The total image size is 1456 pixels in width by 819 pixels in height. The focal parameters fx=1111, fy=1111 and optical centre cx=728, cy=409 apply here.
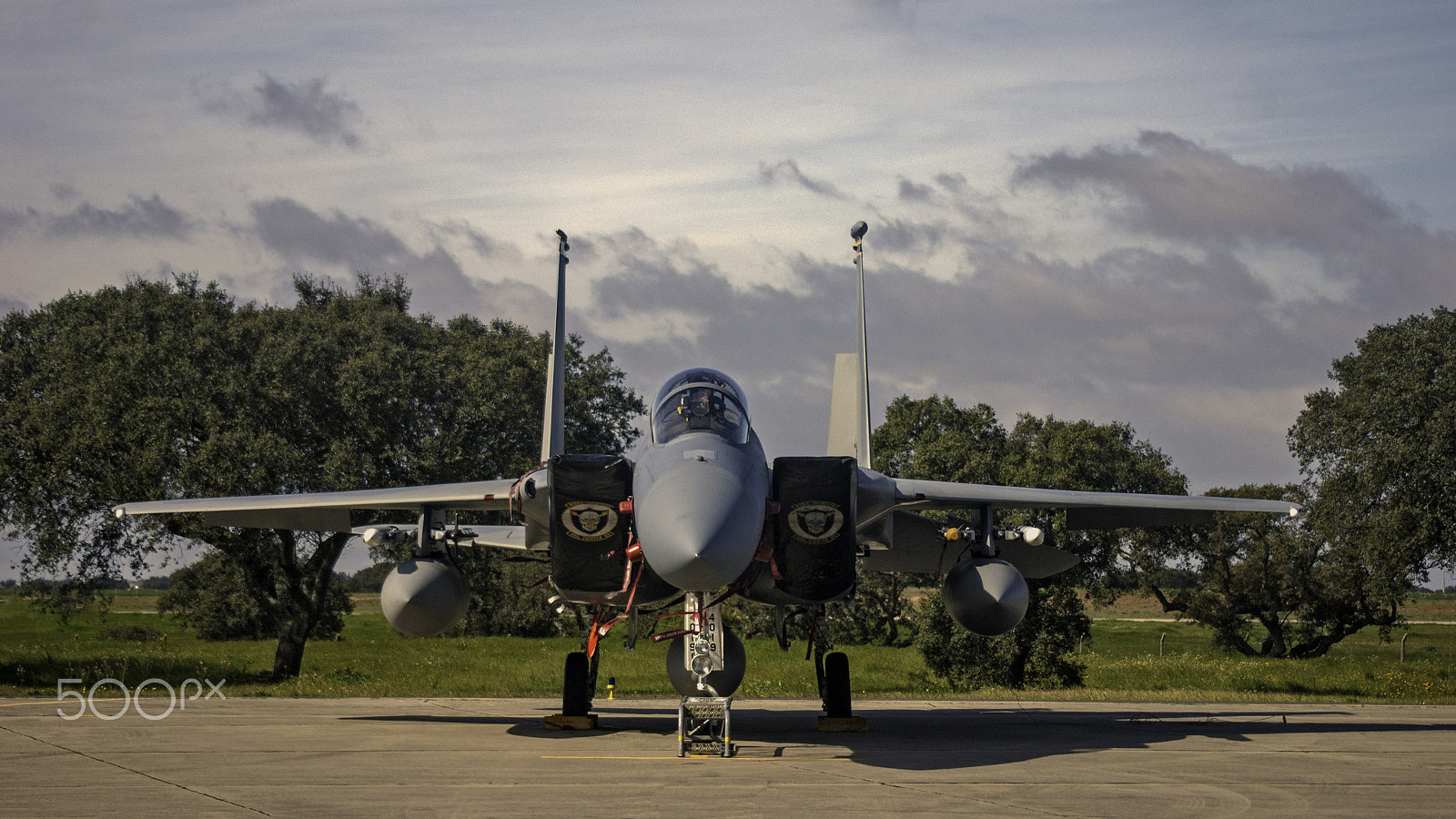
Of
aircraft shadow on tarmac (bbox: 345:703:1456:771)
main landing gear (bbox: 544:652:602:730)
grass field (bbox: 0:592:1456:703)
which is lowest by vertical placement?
grass field (bbox: 0:592:1456:703)

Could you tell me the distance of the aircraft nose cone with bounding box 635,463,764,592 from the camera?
845 cm

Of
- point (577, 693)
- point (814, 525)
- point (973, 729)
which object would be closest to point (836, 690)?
point (973, 729)

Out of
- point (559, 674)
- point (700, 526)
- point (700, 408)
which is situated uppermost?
point (700, 408)

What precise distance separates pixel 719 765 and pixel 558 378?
6675 mm

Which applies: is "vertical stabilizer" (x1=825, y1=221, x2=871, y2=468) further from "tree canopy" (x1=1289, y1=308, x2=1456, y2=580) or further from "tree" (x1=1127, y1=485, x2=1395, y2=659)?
"tree" (x1=1127, y1=485, x2=1395, y2=659)

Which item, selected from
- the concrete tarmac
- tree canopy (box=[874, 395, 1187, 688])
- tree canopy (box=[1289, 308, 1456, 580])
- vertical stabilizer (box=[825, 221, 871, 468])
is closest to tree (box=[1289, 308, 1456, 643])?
tree canopy (box=[1289, 308, 1456, 580])

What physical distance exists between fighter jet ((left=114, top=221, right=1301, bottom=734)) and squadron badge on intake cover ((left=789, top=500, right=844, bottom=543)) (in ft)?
0.04

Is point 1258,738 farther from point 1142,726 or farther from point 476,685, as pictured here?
point 476,685

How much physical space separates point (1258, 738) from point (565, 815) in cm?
904

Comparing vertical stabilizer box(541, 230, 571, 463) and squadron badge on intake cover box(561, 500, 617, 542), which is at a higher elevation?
vertical stabilizer box(541, 230, 571, 463)

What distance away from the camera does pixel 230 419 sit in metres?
22.0

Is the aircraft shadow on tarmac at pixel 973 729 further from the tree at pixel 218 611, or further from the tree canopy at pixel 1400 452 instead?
A: the tree at pixel 218 611

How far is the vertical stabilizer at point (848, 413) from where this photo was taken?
15.2 m

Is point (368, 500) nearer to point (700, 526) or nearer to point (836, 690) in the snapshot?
point (700, 526)
